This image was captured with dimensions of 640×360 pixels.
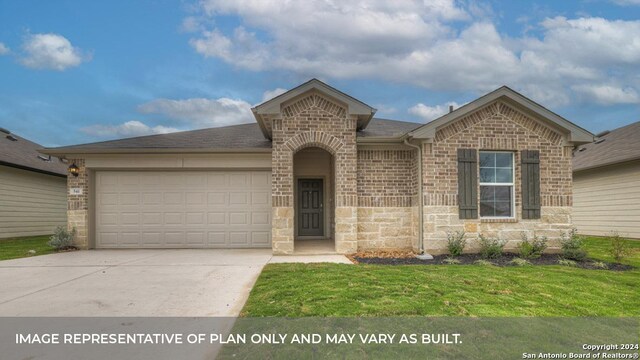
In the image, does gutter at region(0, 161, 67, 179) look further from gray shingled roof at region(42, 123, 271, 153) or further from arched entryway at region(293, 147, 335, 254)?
arched entryway at region(293, 147, 335, 254)

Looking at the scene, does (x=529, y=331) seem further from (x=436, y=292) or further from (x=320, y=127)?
(x=320, y=127)

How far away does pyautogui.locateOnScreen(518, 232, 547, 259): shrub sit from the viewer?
9406 mm

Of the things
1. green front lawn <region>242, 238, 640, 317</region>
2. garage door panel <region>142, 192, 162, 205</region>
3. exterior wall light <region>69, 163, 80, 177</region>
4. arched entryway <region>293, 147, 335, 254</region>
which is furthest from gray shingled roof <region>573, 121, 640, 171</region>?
exterior wall light <region>69, 163, 80, 177</region>

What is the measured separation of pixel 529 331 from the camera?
4254mm

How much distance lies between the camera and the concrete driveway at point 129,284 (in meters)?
5.16

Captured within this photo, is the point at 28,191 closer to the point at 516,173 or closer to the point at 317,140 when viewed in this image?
the point at 317,140

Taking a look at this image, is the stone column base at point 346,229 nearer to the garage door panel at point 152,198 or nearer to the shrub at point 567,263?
the shrub at point 567,263

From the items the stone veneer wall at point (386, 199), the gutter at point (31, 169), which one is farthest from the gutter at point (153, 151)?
the gutter at point (31, 169)

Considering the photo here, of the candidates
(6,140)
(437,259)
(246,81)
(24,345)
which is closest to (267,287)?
(24,345)

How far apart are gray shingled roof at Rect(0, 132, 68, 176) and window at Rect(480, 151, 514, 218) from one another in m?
16.1

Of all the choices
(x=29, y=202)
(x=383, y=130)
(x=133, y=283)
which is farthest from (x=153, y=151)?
(x=29, y=202)

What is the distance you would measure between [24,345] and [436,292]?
5.09m

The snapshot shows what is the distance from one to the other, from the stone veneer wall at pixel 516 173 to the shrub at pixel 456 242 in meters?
0.13

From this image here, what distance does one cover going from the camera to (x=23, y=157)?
1641cm
